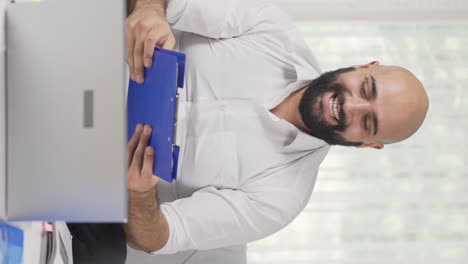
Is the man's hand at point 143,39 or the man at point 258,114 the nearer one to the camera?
the man's hand at point 143,39

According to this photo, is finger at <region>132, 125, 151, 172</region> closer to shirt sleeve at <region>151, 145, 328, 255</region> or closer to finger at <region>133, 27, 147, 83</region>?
finger at <region>133, 27, 147, 83</region>

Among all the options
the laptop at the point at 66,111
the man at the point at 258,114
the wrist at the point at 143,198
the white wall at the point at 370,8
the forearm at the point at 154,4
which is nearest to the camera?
the laptop at the point at 66,111

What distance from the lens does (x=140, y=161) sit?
96 centimetres

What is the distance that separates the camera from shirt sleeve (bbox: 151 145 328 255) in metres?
1.21

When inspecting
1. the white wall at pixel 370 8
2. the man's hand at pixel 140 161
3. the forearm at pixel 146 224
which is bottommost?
the forearm at pixel 146 224

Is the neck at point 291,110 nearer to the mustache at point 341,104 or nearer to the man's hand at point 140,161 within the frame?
the mustache at point 341,104

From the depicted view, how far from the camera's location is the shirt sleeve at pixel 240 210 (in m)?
1.21

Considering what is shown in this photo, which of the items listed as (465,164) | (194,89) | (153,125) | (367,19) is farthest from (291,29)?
(465,164)

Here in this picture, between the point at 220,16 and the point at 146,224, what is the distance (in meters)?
0.59

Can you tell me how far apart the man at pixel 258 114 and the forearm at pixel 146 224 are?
0.39 ft

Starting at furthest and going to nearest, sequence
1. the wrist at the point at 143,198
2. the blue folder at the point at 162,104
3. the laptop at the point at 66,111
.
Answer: the wrist at the point at 143,198 < the blue folder at the point at 162,104 < the laptop at the point at 66,111

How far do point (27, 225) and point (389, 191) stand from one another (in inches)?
53.3

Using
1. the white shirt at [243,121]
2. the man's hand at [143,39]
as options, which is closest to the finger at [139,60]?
the man's hand at [143,39]

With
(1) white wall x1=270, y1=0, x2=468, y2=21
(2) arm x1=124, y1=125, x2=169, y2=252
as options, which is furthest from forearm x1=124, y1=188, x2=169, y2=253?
(1) white wall x1=270, y1=0, x2=468, y2=21
